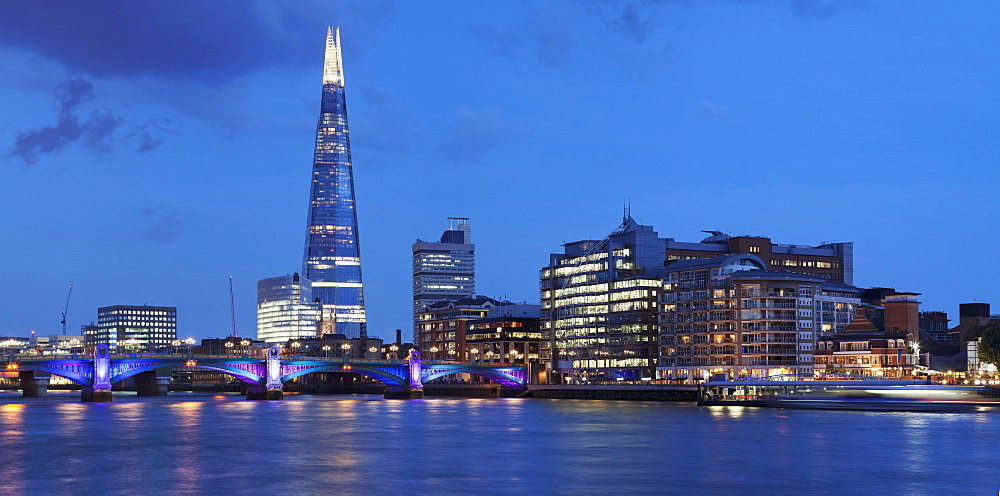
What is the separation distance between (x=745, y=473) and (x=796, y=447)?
1880 cm

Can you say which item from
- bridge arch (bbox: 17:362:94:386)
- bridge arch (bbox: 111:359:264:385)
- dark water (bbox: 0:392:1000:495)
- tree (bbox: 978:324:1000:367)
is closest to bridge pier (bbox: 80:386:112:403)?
bridge arch (bbox: 17:362:94:386)

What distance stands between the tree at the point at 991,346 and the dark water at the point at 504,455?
126 feet

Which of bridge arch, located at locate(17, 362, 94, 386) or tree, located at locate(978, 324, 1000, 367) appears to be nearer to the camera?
tree, located at locate(978, 324, 1000, 367)

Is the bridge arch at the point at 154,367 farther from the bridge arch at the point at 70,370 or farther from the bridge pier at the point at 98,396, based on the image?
the bridge arch at the point at 70,370

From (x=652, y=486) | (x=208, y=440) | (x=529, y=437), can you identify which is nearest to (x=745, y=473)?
(x=652, y=486)

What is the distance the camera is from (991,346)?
159500 millimetres

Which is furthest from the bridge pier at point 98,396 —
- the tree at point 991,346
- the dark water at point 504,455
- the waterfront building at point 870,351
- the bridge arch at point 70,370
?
the tree at point 991,346

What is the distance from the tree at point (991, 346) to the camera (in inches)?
6265

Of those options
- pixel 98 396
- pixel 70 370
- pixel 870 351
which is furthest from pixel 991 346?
pixel 70 370

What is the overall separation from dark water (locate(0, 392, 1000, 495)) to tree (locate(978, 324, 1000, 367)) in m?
38.4

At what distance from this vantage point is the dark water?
59.3 metres

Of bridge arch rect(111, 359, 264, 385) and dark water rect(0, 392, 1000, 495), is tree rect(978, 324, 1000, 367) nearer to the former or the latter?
dark water rect(0, 392, 1000, 495)

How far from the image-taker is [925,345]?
19825 centimetres

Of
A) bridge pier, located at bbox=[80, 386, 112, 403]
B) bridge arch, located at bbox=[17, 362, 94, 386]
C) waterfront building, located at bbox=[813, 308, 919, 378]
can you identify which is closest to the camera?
bridge arch, located at bbox=[17, 362, 94, 386]
